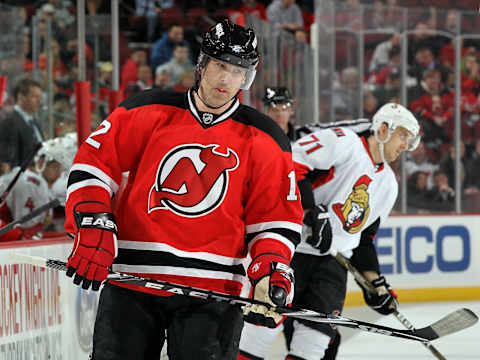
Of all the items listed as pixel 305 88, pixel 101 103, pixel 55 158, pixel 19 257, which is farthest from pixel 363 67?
pixel 19 257

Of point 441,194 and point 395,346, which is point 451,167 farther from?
point 395,346

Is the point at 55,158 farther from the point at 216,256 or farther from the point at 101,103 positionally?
the point at 216,256

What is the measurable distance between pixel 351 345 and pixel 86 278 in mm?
2850

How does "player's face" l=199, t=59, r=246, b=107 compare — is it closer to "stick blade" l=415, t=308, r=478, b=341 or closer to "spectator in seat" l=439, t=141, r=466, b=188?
"stick blade" l=415, t=308, r=478, b=341

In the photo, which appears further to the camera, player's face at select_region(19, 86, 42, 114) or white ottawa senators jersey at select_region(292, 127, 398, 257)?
player's face at select_region(19, 86, 42, 114)

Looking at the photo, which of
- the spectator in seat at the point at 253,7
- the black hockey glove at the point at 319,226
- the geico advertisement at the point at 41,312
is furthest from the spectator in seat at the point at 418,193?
the geico advertisement at the point at 41,312

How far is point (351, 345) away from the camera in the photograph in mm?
4340

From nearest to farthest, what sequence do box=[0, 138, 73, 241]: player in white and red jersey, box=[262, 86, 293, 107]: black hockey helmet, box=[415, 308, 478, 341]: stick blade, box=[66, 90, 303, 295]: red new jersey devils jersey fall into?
box=[66, 90, 303, 295]: red new jersey devils jersey, box=[415, 308, 478, 341]: stick blade, box=[0, 138, 73, 241]: player in white and red jersey, box=[262, 86, 293, 107]: black hockey helmet

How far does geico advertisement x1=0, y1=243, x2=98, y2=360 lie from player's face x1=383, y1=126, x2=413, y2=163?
4.10 feet

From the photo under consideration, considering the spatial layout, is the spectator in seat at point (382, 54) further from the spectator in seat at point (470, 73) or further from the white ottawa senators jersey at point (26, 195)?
the white ottawa senators jersey at point (26, 195)

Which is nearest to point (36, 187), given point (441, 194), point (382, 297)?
point (382, 297)

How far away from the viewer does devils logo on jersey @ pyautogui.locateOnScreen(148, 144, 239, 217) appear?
1812 mm

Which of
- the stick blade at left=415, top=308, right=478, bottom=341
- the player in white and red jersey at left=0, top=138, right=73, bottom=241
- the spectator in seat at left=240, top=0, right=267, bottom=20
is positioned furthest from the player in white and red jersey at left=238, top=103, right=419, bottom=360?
the spectator in seat at left=240, top=0, right=267, bottom=20

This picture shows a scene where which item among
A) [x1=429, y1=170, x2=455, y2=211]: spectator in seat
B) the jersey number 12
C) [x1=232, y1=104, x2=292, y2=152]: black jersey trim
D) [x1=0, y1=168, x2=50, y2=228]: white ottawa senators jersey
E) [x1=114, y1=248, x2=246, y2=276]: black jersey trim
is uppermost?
[x1=232, y1=104, x2=292, y2=152]: black jersey trim
